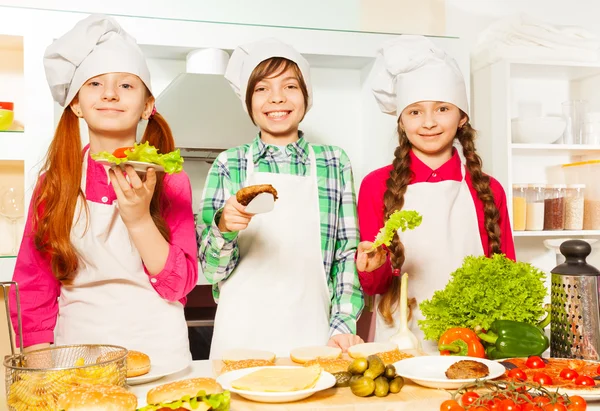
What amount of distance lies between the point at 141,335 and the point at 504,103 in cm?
205

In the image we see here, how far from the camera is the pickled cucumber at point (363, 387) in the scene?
1.26 meters

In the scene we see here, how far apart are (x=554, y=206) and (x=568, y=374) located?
2.00 m

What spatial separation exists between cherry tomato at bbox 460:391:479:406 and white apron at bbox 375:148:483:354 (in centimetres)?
93

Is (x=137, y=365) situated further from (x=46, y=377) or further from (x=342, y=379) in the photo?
(x=342, y=379)

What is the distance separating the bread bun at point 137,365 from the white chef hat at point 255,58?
39.6 inches

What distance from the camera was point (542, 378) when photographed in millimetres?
1313

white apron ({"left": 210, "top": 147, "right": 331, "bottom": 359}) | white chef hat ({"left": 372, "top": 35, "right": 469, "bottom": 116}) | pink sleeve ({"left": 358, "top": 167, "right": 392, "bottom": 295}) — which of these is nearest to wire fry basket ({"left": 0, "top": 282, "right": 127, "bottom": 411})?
white apron ({"left": 210, "top": 147, "right": 331, "bottom": 359})

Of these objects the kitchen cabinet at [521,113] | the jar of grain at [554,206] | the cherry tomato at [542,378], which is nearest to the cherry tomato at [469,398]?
the cherry tomato at [542,378]

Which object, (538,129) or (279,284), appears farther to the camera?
(538,129)

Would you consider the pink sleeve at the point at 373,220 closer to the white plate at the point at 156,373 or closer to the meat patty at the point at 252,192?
the meat patty at the point at 252,192

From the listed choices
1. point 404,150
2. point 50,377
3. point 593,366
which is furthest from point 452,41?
point 50,377

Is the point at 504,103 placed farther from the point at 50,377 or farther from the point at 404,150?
the point at 50,377

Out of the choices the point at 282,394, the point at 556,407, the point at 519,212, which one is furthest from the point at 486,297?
the point at 519,212

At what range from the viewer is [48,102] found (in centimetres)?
263
